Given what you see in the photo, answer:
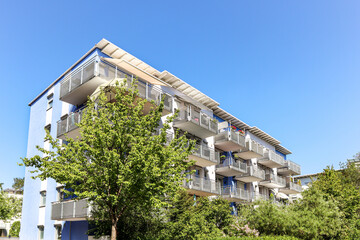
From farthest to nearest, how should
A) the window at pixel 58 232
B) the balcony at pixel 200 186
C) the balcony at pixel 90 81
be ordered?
the balcony at pixel 200 186
the window at pixel 58 232
the balcony at pixel 90 81

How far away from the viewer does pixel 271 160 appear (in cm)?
4050

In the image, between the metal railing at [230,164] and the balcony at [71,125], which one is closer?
the balcony at [71,125]

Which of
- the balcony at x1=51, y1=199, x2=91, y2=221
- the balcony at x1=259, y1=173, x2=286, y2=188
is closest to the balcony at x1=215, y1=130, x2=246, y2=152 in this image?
Result: the balcony at x1=259, y1=173, x2=286, y2=188

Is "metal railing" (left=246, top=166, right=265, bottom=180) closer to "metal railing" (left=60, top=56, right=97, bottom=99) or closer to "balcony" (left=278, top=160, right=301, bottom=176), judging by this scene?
"balcony" (left=278, top=160, right=301, bottom=176)

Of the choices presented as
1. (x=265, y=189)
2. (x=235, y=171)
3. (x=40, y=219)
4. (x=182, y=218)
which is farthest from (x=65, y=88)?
(x=265, y=189)

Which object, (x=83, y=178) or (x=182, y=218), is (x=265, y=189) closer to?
(x=182, y=218)

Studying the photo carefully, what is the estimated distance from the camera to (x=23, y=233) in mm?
26406

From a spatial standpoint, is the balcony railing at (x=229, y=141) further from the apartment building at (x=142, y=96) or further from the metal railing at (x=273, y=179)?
the metal railing at (x=273, y=179)

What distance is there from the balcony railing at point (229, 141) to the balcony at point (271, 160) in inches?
292

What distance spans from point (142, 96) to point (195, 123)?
659 centimetres

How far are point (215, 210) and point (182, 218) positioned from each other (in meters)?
3.33

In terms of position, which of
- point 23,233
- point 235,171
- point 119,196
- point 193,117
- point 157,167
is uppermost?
point 193,117

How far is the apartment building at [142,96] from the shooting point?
21.7 meters

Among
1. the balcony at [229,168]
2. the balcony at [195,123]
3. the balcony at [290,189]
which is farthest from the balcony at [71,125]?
the balcony at [290,189]
